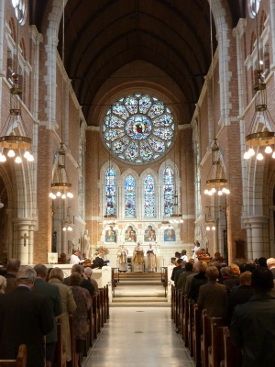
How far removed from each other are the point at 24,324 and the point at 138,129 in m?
32.7

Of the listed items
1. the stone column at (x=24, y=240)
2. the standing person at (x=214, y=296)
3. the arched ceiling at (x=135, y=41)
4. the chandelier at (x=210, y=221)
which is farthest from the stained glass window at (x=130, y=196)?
the standing person at (x=214, y=296)

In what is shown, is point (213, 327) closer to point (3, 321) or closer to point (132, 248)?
point (3, 321)

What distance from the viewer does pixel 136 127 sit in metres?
37.2

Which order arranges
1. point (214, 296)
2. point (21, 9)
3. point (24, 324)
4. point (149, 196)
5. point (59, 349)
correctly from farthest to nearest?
point (149, 196) → point (21, 9) → point (214, 296) → point (59, 349) → point (24, 324)

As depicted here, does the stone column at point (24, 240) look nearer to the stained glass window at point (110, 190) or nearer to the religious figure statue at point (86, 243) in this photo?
the religious figure statue at point (86, 243)

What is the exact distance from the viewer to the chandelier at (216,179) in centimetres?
1878

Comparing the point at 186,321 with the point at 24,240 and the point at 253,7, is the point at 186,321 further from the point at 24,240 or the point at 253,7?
the point at 253,7

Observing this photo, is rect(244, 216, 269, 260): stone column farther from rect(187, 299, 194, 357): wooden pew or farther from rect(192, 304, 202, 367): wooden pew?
rect(192, 304, 202, 367): wooden pew

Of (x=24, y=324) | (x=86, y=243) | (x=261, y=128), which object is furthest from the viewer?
(x=86, y=243)

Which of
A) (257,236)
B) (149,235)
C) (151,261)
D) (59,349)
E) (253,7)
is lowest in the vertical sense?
(59,349)

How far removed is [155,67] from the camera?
36.4 metres

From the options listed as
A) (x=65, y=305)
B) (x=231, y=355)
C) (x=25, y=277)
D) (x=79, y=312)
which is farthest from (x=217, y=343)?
(x=79, y=312)

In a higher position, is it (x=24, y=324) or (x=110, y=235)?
(x=110, y=235)

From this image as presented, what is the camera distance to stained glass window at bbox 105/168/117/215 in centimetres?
3591
